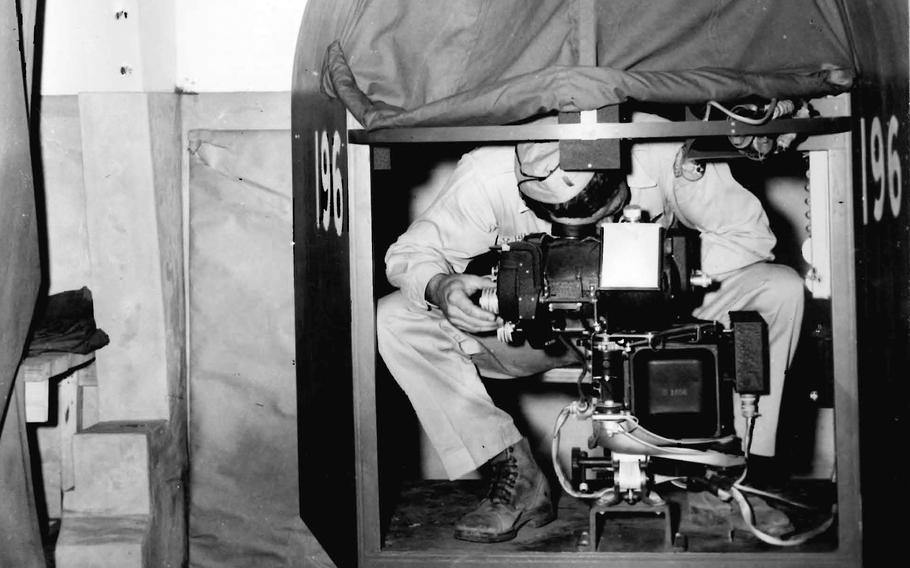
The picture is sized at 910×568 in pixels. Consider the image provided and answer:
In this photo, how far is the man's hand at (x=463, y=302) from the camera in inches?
77.9

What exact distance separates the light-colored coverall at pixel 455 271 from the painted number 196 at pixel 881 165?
33 centimetres

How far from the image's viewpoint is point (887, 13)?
160cm

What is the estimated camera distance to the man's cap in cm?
200

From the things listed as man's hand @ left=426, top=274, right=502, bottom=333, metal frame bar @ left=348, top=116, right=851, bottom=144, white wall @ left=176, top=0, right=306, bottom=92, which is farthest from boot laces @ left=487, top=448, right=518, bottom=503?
white wall @ left=176, top=0, right=306, bottom=92

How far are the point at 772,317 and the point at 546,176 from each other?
2.03 feet

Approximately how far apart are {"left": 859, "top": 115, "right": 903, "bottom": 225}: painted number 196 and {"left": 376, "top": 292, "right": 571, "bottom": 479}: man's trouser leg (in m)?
0.95

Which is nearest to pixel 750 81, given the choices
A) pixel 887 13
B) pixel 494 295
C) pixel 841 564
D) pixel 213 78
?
pixel 887 13

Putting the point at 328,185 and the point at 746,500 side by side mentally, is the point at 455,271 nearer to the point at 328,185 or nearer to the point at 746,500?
the point at 328,185

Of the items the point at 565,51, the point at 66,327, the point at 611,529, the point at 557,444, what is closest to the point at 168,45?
the point at 66,327

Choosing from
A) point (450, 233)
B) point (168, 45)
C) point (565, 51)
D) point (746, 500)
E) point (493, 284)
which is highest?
point (168, 45)

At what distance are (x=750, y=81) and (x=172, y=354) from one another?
Result: 162cm

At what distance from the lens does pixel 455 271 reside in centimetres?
234

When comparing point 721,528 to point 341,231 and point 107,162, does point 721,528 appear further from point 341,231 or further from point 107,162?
Answer: point 107,162

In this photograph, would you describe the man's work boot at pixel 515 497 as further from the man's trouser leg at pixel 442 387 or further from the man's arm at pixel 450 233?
the man's arm at pixel 450 233
